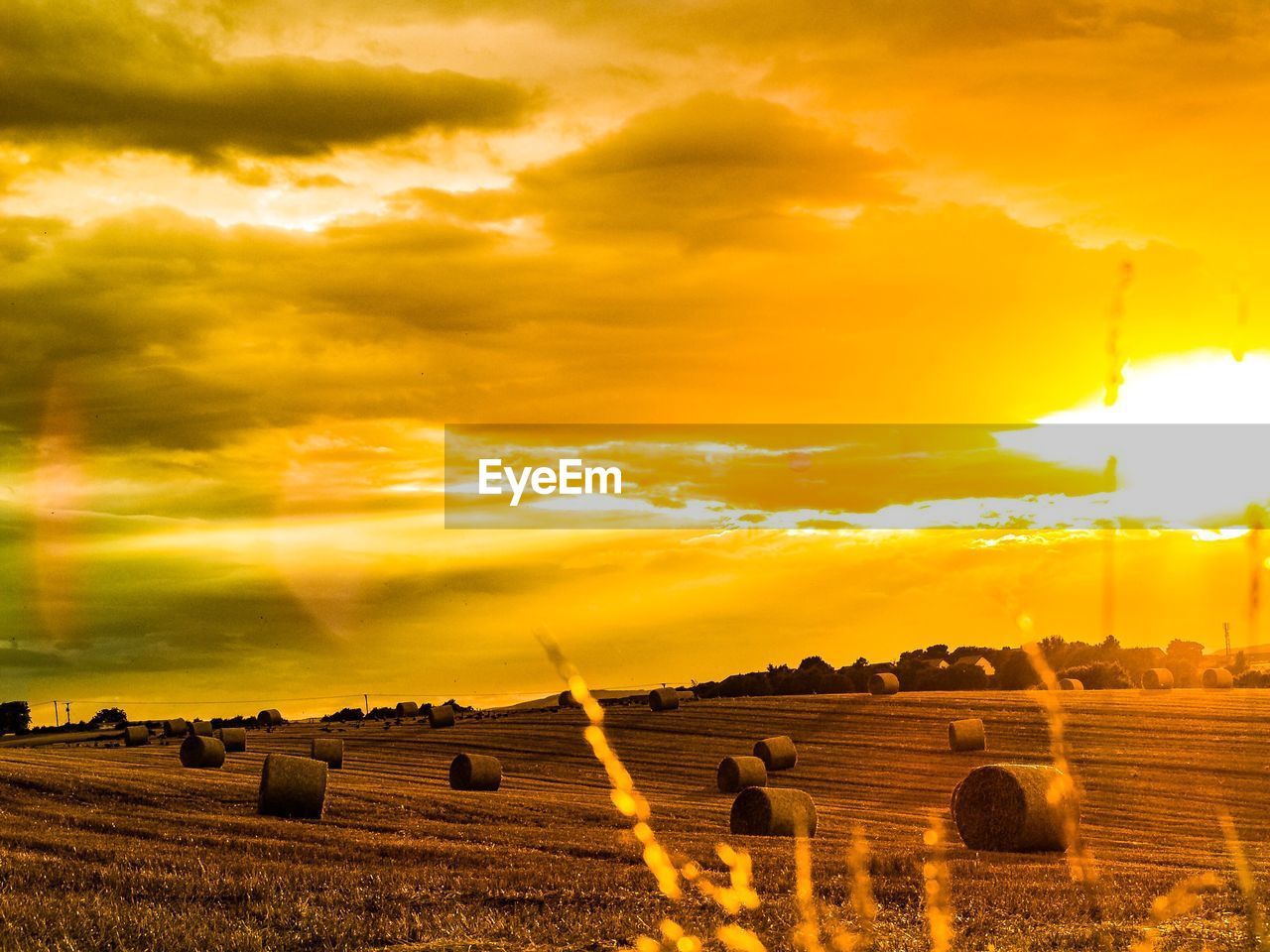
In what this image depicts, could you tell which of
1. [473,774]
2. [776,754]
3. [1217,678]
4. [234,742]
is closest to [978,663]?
[1217,678]

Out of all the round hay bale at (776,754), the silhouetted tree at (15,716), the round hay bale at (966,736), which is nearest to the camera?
the round hay bale at (776,754)

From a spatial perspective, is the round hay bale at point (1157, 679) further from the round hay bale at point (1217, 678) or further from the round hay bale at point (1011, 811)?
the round hay bale at point (1011, 811)

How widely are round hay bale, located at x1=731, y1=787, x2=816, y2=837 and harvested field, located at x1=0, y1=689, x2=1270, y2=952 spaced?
34.5 inches

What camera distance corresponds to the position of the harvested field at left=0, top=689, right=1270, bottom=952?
1291 centimetres

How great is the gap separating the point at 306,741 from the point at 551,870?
49.5m

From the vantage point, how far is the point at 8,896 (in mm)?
14352

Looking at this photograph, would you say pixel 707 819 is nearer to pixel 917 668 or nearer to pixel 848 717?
pixel 848 717

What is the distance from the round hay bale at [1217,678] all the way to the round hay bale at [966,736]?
2742 centimetres

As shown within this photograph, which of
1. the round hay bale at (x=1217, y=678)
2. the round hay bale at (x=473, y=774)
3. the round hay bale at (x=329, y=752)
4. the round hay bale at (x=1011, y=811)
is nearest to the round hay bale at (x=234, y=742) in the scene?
the round hay bale at (x=329, y=752)

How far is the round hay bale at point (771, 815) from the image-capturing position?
90.7ft

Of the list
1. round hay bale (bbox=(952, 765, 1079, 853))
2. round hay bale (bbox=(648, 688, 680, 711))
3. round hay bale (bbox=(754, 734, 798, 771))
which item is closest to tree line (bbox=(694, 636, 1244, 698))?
round hay bale (bbox=(648, 688, 680, 711))

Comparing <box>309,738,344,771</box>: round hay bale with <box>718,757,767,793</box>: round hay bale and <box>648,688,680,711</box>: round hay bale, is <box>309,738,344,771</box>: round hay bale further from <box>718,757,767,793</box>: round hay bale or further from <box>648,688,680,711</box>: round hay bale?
<box>648,688,680,711</box>: round hay bale

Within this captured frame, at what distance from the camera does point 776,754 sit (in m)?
47.0

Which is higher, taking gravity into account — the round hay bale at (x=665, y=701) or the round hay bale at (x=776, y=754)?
the round hay bale at (x=665, y=701)
